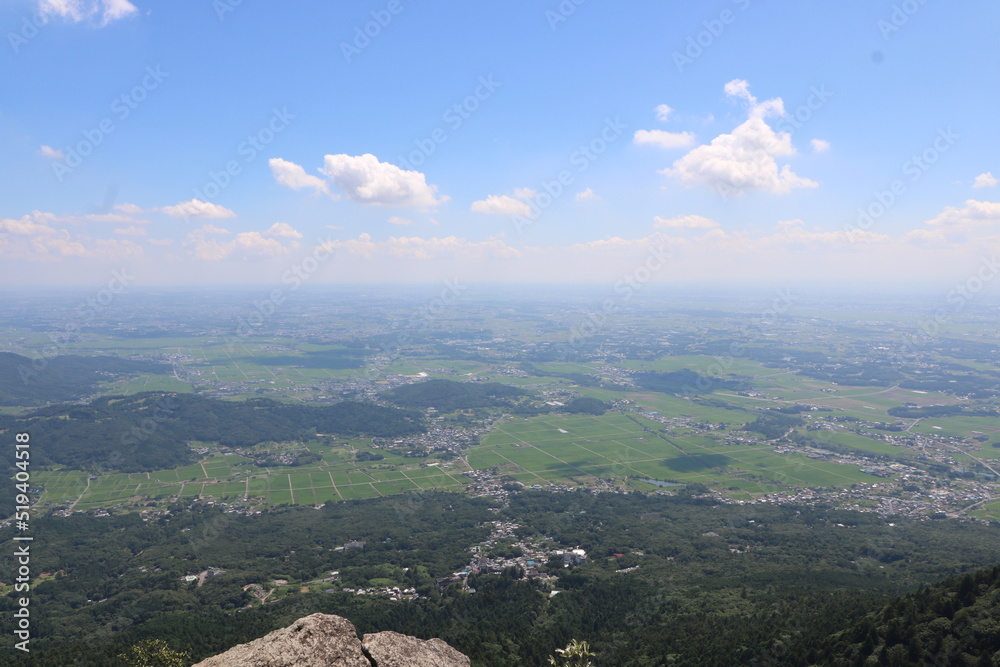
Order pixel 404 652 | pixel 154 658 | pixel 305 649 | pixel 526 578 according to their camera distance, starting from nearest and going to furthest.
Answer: pixel 305 649, pixel 404 652, pixel 154 658, pixel 526 578

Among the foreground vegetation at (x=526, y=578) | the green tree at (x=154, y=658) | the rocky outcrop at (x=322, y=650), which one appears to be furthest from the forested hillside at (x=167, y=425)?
the rocky outcrop at (x=322, y=650)

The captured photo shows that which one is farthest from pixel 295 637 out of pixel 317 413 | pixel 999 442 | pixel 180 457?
pixel 999 442

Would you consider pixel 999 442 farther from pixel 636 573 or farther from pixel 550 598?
pixel 550 598

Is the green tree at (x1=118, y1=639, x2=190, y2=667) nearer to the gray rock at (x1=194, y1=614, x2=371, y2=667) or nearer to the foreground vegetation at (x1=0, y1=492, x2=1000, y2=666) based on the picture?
the foreground vegetation at (x1=0, y1=492, x2=1000, y2=666)

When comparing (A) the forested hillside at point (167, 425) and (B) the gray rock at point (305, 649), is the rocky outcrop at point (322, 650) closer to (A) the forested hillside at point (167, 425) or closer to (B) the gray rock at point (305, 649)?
(B) the gray rock at point (305, 649)

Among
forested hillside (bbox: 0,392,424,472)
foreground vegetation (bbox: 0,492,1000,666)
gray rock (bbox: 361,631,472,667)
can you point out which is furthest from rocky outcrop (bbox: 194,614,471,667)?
forested hillside (bbox: 0,392,424,472)

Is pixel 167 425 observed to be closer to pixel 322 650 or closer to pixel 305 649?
pixel 305 649

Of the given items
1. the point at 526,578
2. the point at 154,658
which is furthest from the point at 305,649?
the point at 526,578

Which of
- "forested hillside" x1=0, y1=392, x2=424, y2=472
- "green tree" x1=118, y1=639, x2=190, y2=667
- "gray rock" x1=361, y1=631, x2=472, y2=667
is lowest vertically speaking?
"forested hillside" x1=0, y1=392, x2=424, y2=472
